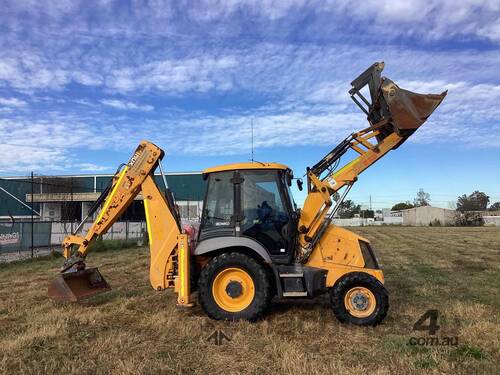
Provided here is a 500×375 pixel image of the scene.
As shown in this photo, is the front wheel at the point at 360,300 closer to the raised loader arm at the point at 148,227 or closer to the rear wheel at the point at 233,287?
the rear wheel at the point at 233,287

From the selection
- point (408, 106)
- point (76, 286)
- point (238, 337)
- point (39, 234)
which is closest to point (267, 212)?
point (238, 337)

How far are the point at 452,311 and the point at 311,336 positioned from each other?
2.87 metres

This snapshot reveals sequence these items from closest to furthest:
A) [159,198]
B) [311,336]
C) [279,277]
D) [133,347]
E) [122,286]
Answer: [133,347]
[311,336]
[279,277]
[159,198]
[122,286]

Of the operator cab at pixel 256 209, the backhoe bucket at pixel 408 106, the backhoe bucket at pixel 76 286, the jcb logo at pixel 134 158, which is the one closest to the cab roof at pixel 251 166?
the operator cab at pixel 256 209

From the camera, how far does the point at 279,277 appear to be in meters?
7.84

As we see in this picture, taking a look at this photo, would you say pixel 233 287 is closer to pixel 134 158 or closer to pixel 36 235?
pixel 134 158

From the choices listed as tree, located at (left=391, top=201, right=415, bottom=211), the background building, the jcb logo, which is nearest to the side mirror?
the jcb logo

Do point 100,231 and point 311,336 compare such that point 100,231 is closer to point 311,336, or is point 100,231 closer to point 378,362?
point 311,336

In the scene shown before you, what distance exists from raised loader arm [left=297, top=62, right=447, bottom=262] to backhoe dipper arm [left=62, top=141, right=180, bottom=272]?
2.27m

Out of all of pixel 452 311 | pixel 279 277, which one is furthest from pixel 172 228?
pixel 452 311

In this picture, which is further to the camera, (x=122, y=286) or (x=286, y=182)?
(x=122, y=286)

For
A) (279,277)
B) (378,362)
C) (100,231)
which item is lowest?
(378,362)

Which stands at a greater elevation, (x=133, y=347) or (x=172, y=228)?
(x=172, y=228)

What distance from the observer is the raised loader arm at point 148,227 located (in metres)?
8.16
